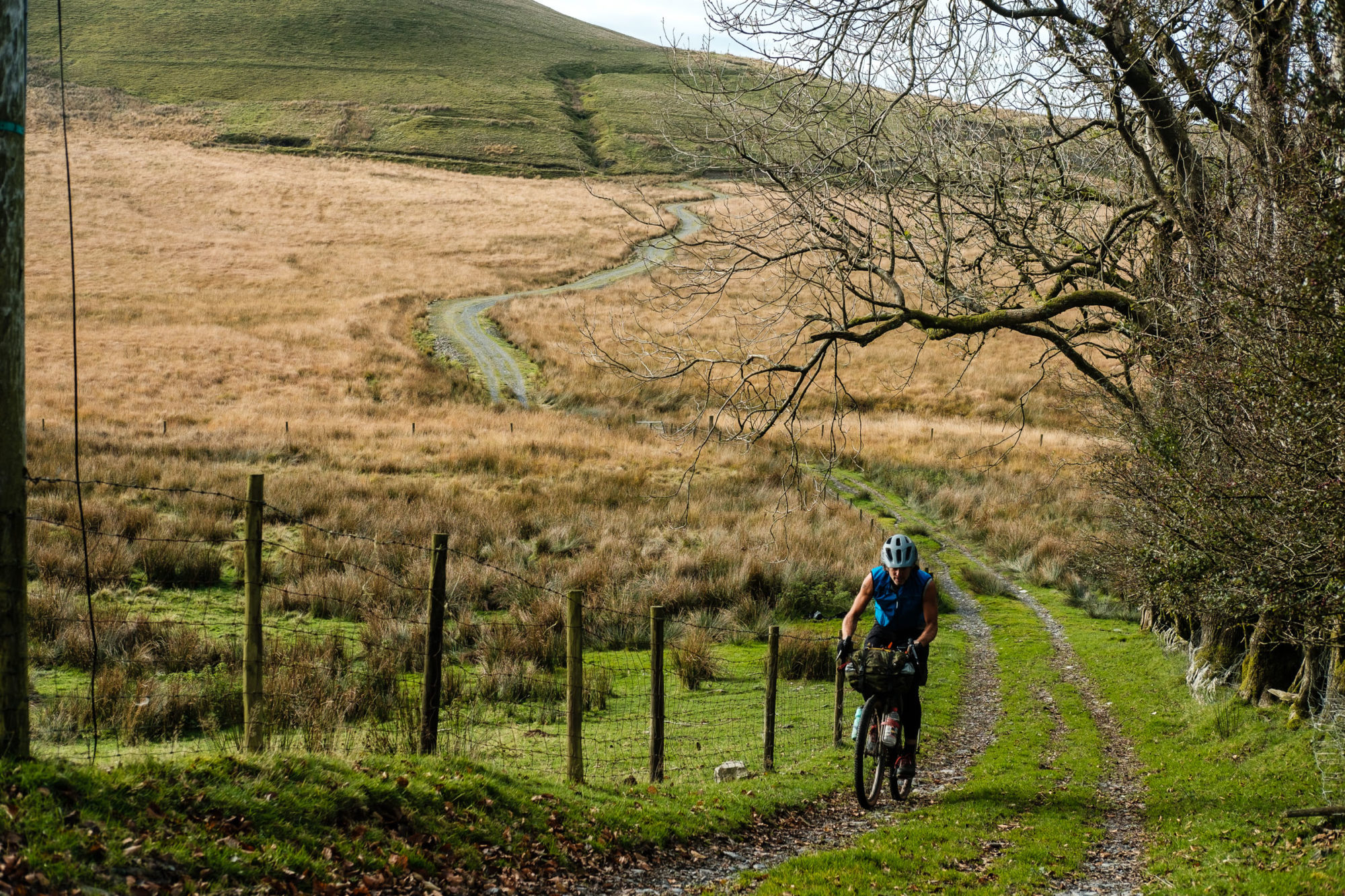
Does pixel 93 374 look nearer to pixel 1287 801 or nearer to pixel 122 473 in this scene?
pixel 122 473

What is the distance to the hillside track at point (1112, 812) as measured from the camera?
7.03m

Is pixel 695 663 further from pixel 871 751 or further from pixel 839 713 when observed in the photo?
pixel 871 751

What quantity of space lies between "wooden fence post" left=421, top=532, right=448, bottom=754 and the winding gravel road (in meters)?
28.0

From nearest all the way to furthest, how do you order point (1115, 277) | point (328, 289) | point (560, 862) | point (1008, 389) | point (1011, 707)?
point (560, 862), point (1115, 277), point (1011, 707), point (1008, 389), point (328, 289)

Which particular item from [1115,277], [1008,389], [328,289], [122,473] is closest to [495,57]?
[328,289]

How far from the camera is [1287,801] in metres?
8.34

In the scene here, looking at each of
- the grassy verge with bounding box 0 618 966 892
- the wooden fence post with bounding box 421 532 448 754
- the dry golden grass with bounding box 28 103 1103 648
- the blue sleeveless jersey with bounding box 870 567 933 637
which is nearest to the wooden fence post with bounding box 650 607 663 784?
the grassy verge with bounding box 0 618 966 892

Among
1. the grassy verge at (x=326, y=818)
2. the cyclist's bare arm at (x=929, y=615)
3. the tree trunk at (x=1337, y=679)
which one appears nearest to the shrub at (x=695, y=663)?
the grassy verge at (x=326, y=818)

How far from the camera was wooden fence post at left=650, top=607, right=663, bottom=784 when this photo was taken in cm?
915

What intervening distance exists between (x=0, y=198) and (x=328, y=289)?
189 feet

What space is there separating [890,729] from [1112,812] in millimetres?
2571

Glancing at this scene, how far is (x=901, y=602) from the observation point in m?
8.45

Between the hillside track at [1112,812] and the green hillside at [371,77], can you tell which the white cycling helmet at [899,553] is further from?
the green hillside at [371,77]

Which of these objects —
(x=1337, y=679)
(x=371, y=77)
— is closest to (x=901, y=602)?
(x=1337, y=679)
